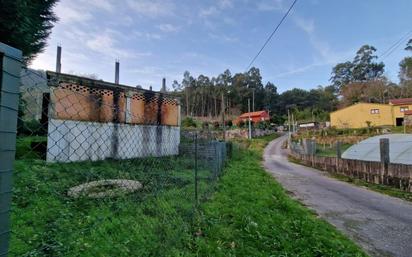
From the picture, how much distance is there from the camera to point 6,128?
0.98 meters

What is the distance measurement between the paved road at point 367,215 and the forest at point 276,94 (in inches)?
2040

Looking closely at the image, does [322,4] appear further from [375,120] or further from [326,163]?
[375,120]

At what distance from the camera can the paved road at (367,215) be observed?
4.54 metres

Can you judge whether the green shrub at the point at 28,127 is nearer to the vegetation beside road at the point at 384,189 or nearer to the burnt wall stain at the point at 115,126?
the burnt wall stain at the point at 115,126

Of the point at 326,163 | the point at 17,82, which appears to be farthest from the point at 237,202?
the point at 326,163

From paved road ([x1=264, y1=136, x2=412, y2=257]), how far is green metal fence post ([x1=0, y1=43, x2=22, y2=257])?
Answer: 16.0ft

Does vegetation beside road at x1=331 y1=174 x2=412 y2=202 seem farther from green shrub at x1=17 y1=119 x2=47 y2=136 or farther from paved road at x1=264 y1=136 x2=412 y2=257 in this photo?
green shrub at x1=17 y1=119 x2=47 y2=136

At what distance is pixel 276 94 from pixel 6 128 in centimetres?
8119

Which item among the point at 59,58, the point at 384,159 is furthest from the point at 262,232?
the point at 59,58

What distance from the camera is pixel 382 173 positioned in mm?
11000

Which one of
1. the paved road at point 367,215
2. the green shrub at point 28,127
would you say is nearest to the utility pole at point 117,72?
the paved road at point 367,215

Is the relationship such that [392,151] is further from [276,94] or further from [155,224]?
[276,94]

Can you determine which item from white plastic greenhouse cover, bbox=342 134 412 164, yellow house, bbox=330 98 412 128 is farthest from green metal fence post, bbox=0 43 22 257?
yellow house, bbox=330 98 412 128

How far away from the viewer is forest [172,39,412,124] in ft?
209
